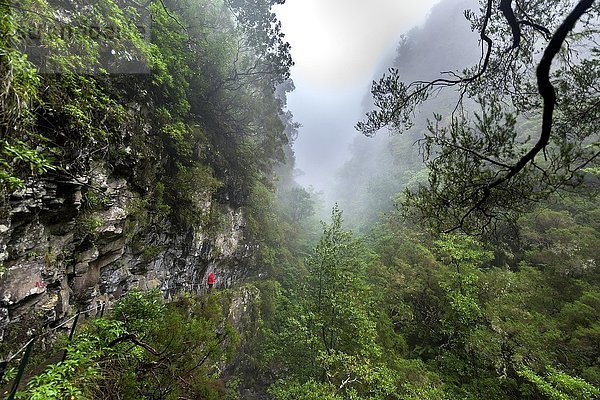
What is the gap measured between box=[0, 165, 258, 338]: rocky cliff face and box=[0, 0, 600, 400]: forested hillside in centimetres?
5

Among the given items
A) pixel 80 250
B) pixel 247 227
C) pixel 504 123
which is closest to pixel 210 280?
pixel 247 227

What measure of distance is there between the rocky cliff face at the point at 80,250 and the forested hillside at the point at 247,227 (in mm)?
46

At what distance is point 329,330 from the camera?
10.7m

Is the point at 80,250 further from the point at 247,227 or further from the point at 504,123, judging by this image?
the point at 247,227

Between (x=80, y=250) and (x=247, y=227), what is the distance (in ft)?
30.8

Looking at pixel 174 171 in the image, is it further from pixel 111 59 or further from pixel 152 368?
pixel 152 368

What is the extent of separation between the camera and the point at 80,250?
6.25 m

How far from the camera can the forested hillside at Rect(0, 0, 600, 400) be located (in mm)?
3822

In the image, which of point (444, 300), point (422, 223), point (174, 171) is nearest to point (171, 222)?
point (174, 171)

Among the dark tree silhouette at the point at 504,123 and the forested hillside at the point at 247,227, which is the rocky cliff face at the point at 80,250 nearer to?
the forested hillside at the point at 247,227

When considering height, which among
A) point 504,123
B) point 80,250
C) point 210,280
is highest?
point 504,123

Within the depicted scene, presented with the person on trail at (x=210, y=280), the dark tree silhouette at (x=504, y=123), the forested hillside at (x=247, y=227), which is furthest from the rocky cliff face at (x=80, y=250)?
the dark tree silhouette at (x=504, y=123)

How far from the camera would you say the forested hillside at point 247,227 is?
382 cm

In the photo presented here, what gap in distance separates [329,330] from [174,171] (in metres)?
8.82
